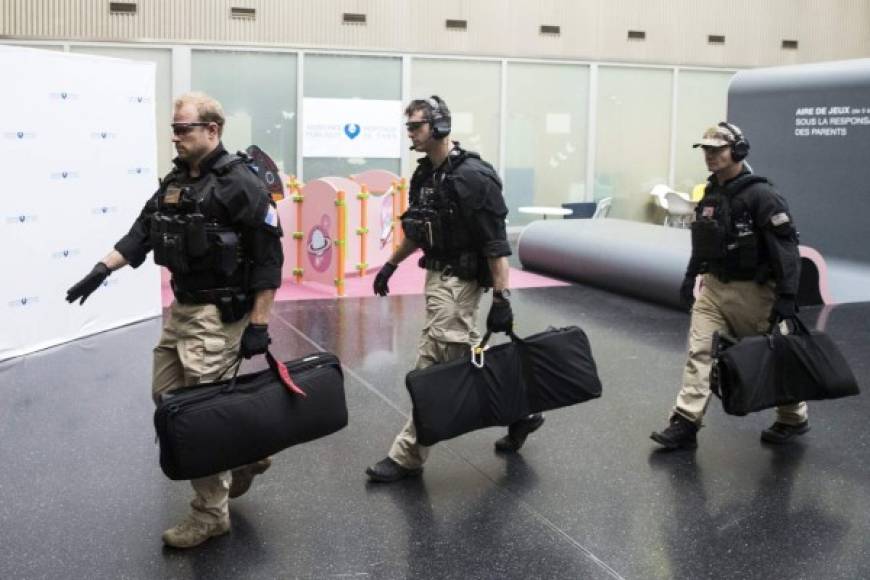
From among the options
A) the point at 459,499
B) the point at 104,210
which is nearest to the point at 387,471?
the point at 459,499

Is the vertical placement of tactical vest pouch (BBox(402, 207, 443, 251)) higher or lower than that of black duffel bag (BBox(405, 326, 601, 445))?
higher

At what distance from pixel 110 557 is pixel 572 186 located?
15.6 metres

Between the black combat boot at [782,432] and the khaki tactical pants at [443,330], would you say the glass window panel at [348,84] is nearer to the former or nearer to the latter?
the black combat boot at [782,432]

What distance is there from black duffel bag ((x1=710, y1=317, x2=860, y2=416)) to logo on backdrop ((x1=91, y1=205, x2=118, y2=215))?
18.2 ft

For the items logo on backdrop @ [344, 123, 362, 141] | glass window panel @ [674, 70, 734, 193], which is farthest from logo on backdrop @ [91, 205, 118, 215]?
A: glass window panel @ [674, 70, 734, 193]

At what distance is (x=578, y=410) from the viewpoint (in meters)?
6.54

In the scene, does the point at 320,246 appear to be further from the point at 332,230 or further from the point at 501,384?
the point at 501,384

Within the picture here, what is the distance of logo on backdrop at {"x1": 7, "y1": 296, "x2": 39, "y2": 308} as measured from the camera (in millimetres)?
7844

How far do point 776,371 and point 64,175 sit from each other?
5.80 metres

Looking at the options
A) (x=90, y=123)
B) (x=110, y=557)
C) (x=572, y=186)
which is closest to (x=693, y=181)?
(x=572, y=186)

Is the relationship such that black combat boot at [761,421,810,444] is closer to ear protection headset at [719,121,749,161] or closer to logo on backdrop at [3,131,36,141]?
ear protection headset at [719,121,749,161]

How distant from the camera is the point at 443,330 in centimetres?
503

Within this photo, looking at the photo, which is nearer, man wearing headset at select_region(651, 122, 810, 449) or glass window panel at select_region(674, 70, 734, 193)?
man wearing headset at select_region(651, 122, 810, 449)

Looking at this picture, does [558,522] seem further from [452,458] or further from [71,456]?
[71,456]
